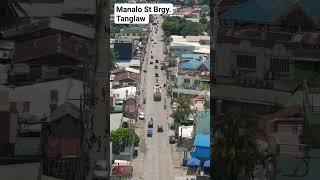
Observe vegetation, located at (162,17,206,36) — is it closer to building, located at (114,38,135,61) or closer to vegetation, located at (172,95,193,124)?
building, located at (114,38,135,61)

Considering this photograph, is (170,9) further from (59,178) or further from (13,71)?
(59,178)

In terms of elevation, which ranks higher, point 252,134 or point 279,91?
point 279,91

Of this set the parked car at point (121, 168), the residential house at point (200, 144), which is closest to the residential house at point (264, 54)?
the residential house at point (200, 144)

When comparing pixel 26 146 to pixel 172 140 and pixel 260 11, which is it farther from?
pixel 172 140

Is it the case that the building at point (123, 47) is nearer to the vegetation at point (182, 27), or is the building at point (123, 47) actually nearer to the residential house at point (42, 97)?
the vegetation at point (182, 27)

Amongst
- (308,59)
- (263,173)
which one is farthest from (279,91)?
(263,173)

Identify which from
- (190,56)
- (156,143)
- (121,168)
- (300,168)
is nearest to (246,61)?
(300,168)
